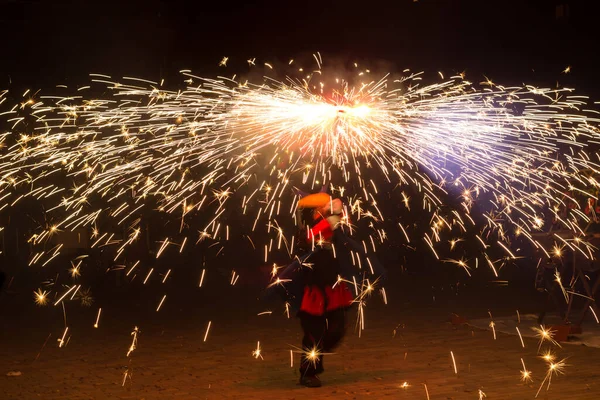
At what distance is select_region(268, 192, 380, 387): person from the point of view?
269 inches

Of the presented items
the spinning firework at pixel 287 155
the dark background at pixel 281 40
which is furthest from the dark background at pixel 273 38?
the spinning firework at pixel 287 155

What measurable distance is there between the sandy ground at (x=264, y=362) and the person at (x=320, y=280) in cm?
31

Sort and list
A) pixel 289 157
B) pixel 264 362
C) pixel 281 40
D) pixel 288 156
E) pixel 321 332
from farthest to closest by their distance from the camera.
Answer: pixel 281 40
pixel 288 156
pixel 289 157
pixel 264 362
pixel 321 332

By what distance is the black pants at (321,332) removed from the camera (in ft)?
22.4

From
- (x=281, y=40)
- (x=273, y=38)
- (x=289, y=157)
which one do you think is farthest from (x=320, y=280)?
(x=273, y=38)

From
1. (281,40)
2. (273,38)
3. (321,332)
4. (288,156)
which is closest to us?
(321,332)

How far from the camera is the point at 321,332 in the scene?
22.4ft

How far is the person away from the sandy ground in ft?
1.03

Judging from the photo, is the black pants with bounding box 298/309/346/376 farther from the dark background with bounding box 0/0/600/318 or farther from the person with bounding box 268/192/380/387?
the dark background with bounding box 0/0/600/318

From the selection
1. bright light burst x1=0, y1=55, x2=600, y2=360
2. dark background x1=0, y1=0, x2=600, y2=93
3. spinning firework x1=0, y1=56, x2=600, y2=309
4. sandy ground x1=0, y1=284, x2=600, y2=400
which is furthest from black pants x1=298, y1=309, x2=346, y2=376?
dark background x1=0, y1=0, x2=600, y2=93

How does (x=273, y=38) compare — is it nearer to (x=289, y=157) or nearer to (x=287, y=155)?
(x=287, y=155)

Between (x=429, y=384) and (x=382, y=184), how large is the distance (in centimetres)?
875

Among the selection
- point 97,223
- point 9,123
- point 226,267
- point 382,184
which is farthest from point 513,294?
point 9,123

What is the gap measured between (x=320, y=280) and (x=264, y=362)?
50.2 inches
